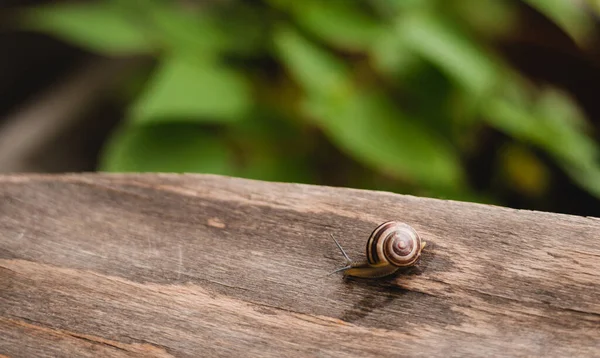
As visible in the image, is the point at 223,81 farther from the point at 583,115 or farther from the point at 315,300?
the point at 583,115

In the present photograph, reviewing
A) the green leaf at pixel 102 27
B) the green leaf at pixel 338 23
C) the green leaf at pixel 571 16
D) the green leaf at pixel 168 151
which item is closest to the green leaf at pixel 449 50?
the green leaf at pixel 338 23

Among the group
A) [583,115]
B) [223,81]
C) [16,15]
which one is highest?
[16,15]

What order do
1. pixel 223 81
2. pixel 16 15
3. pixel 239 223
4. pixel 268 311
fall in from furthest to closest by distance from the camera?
pixel 16 15, pixel 223 81, pixel 239 223, pixel 268 311

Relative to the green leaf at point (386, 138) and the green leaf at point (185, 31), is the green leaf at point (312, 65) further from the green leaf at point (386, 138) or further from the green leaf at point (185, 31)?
the green leaf at point (185, 31)

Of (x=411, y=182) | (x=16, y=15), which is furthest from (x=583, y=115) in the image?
(x=16, y=15)

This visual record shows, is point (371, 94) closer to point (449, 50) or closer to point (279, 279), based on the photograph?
point (449, 50)

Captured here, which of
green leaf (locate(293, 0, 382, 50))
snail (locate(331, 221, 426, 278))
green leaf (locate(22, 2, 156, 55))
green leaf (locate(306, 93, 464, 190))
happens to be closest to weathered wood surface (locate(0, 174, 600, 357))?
snail (locate(331, 221, 426, 278))

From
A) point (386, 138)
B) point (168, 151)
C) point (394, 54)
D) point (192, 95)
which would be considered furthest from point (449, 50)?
point (168, 151)

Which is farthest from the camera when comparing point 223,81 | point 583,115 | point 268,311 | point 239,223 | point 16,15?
point 16,15
